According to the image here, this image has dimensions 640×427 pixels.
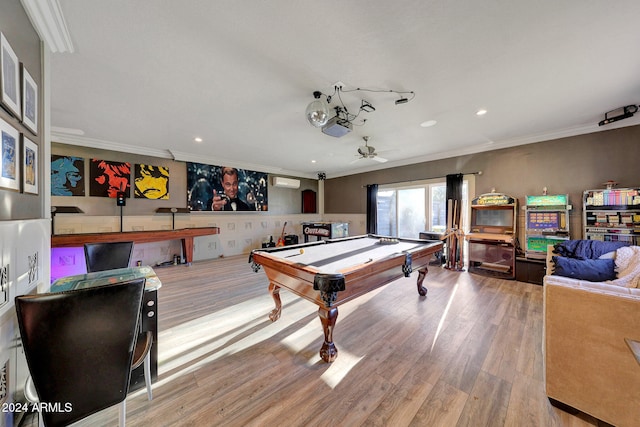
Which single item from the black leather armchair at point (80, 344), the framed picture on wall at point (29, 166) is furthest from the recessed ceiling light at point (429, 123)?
the framed picture on wall at point (29, 166)

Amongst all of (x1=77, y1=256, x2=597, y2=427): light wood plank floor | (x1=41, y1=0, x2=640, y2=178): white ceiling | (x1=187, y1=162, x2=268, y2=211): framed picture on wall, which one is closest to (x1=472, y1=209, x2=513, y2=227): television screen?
(x1=41, y1=0, x2=640, y2=178): white ceiling

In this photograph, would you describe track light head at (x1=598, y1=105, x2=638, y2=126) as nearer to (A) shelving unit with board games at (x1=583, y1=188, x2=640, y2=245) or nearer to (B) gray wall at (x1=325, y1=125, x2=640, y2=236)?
(B) gray wall at (x1=325, y1=125, x2=640, y2=236)

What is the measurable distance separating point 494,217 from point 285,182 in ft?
18.1

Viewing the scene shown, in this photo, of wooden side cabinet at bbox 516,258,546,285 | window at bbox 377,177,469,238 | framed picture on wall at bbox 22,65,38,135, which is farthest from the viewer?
window at bbox 377,177,469,238

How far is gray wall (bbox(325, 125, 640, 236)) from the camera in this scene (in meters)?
3.38

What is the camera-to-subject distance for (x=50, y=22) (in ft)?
5.06

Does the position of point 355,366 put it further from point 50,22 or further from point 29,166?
point 50,22

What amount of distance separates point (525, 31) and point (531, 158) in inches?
136

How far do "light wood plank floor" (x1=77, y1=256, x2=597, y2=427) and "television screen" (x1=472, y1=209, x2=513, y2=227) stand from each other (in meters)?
1.77

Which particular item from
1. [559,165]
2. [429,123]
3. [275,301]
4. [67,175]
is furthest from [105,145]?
[559,165]

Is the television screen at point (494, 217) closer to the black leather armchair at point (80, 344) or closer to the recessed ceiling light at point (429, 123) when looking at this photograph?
the recessed ceiling light at point (429, 123)

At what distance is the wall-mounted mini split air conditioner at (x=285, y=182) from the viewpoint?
6.95m

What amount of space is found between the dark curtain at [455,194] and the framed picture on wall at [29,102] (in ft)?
19.8

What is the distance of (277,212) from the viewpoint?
7266 millimetres
